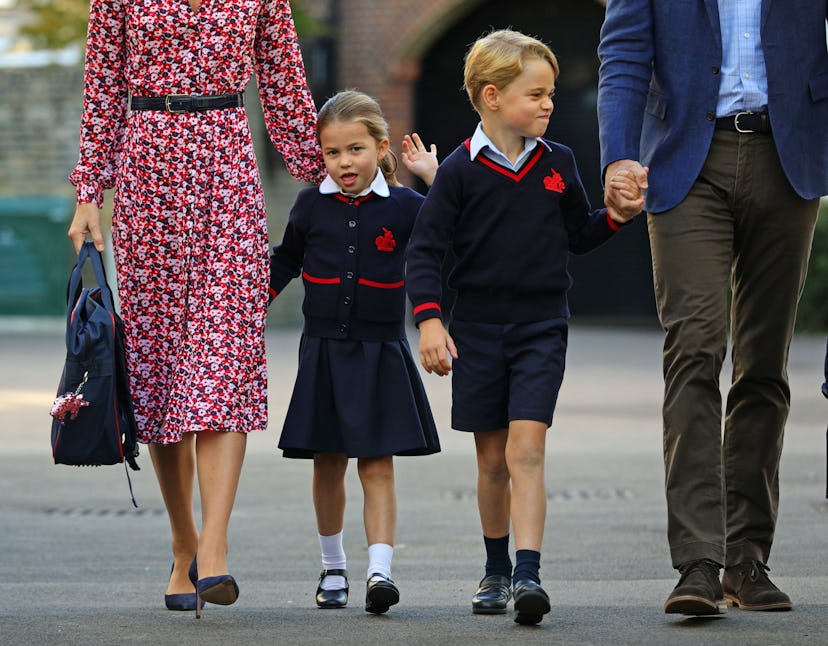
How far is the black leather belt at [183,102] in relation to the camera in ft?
15.7

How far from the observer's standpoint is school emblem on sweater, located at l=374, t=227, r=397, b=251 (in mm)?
4875

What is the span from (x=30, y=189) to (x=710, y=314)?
61.4 feet

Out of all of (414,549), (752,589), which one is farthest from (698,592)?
Answer: (414,549)

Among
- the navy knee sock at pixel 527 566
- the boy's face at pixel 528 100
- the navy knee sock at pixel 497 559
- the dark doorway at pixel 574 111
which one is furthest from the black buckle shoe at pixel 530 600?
the dark doorway at pixel 574 111

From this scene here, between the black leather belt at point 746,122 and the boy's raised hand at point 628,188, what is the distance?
28cm

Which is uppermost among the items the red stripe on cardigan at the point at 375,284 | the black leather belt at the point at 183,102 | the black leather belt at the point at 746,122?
the black leather belt at the point at 183,102

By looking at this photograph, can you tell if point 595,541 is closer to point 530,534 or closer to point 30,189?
point 530,534

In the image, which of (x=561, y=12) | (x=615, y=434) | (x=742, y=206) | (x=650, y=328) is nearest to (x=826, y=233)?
(x=650, y=328)

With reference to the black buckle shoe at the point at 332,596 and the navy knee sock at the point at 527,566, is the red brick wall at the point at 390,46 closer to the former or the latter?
the black buckle shoe at the point at 332,596

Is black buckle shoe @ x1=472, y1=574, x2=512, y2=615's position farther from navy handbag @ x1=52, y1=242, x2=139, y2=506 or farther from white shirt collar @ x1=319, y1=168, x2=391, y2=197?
white shirt collar @ x1=319, y1=168, x2=391, y2=197

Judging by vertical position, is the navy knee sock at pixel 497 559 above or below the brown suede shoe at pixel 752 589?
above

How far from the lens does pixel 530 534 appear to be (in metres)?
4.50

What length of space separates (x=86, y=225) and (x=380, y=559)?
124 centimetres

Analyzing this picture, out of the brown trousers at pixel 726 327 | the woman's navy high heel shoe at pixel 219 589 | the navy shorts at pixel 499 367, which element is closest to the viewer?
the woman's navy high heel shoe at pixel 219 589
